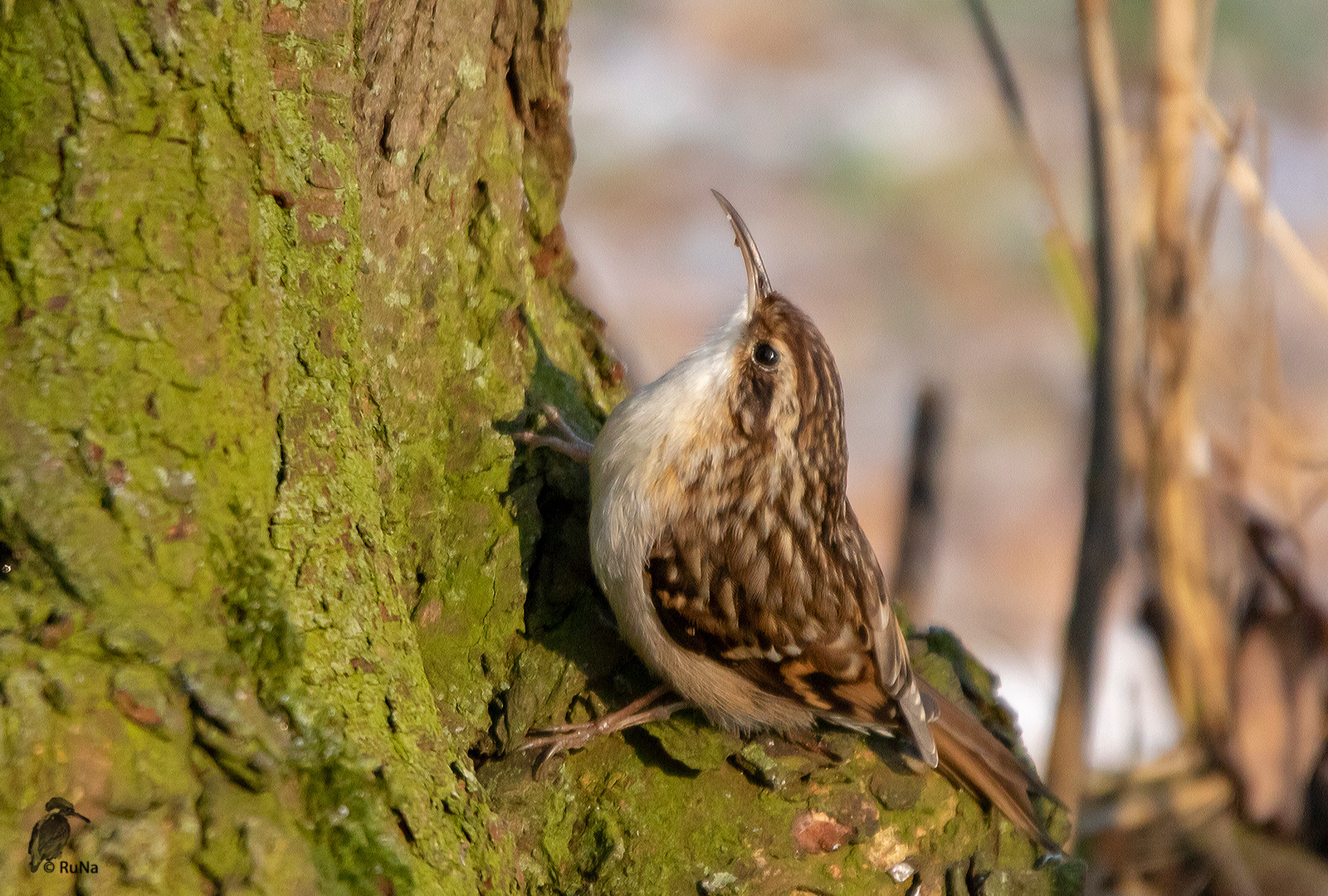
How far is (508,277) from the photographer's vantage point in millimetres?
2330

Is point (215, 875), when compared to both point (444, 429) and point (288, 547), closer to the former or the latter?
point (288, 547)

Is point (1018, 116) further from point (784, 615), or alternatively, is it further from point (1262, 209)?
point (784, 615)

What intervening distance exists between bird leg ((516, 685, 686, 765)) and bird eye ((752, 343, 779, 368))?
70 centimetres

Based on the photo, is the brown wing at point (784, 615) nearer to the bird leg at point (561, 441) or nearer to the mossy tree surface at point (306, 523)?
the mossy tree surface at point (306, 523)

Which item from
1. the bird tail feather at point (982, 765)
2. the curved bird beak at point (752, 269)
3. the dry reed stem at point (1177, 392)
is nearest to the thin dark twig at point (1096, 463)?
the dry reed stem at point (1177, 392)

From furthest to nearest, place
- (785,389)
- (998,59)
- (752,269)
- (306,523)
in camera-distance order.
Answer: (998,59)
(752,269)
(785,389)
(306,523)

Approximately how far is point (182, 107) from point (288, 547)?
23.4 inches

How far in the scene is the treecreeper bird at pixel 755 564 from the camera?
2.12 meters

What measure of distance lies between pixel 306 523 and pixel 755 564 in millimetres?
962

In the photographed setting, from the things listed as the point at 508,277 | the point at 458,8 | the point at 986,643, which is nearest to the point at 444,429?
the point at 508,277

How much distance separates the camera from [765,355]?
235cm

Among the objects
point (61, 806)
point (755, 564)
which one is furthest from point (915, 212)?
point (61, 806)

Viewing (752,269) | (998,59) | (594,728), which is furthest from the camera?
(998,59)

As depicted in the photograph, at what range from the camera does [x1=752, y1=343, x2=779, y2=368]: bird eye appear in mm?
2348
